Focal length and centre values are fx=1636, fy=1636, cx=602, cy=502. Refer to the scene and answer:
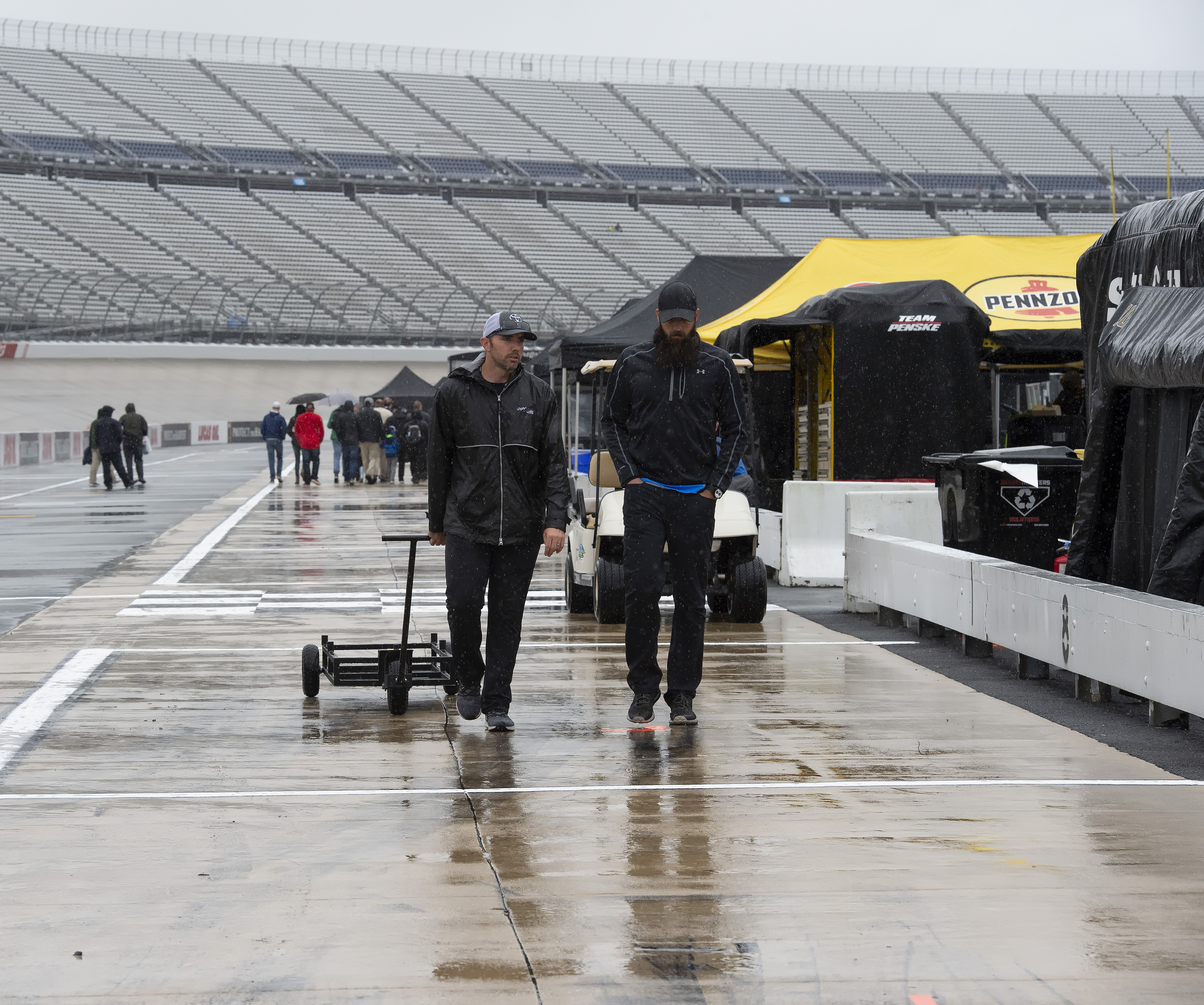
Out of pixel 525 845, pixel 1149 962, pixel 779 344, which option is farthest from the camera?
pixel 779 344

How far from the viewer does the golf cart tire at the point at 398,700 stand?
793cm

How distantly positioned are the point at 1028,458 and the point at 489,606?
628 cm

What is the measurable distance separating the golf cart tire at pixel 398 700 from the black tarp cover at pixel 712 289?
11809mm

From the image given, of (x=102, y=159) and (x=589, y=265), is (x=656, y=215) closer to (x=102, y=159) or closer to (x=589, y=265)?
(x=589, y=265)

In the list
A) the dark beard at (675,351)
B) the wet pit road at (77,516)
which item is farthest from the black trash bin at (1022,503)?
the wet pit road at (77,516)

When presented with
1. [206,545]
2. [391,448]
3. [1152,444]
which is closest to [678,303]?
[1152,444]

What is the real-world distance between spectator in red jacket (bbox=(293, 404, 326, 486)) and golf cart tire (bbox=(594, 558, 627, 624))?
22.1 m

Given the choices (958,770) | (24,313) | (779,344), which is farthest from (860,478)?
(24,313)

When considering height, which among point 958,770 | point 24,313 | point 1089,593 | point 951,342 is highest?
point 24,313

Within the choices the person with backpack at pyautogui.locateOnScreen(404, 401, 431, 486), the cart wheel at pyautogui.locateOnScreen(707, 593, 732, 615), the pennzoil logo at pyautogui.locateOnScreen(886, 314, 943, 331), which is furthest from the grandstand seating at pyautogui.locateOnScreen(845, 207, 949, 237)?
the cart wheel at pyautogui.locateOnScreen(707, 593, 732, 615)

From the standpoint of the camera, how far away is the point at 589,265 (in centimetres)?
6669

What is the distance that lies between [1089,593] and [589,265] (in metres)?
59.4

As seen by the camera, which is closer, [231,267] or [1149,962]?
[1149,962]

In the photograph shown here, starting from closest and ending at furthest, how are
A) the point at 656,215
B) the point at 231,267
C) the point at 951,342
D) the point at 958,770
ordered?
the point at 958,770
the point at 951,342
the point at 231,267
the point at 656,215
